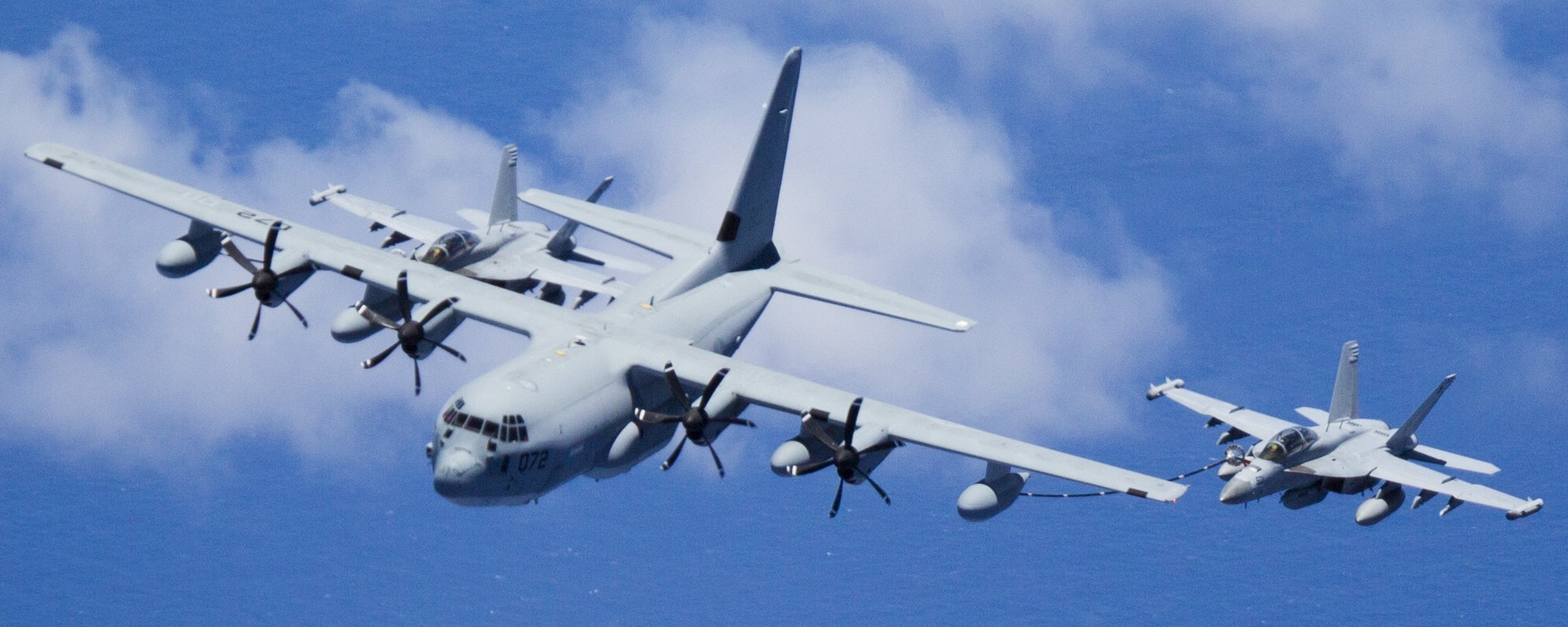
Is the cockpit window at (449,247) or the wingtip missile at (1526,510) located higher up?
the cockpit window at (449,247)

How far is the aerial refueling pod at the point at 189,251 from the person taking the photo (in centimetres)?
7819

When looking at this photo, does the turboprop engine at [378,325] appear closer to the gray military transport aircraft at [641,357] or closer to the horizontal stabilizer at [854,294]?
the gray military transport aircraft at [641,357]

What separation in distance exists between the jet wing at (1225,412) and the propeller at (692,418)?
70.1ft

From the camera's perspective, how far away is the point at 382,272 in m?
73.4

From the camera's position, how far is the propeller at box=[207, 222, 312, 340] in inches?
2921

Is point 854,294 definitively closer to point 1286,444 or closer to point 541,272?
point 541,272

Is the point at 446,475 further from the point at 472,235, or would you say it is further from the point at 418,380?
the point at 472,235

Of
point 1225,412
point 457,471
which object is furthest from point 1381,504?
point 457,471

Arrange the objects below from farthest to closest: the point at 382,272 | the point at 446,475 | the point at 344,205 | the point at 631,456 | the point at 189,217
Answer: the point at 344,205 < the point at 189,217 < the point at 382,272 < the point at 631,456 < the point at 446,475

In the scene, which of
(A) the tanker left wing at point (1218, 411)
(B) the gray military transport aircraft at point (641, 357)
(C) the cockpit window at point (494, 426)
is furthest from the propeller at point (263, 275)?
(A) the tanker left wing at point (1218, 411)

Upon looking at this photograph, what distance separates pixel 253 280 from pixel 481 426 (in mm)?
15743

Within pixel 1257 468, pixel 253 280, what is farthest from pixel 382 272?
pixel 1257 468

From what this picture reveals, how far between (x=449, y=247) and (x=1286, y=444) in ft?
104

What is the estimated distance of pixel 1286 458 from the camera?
76250 millimetres
